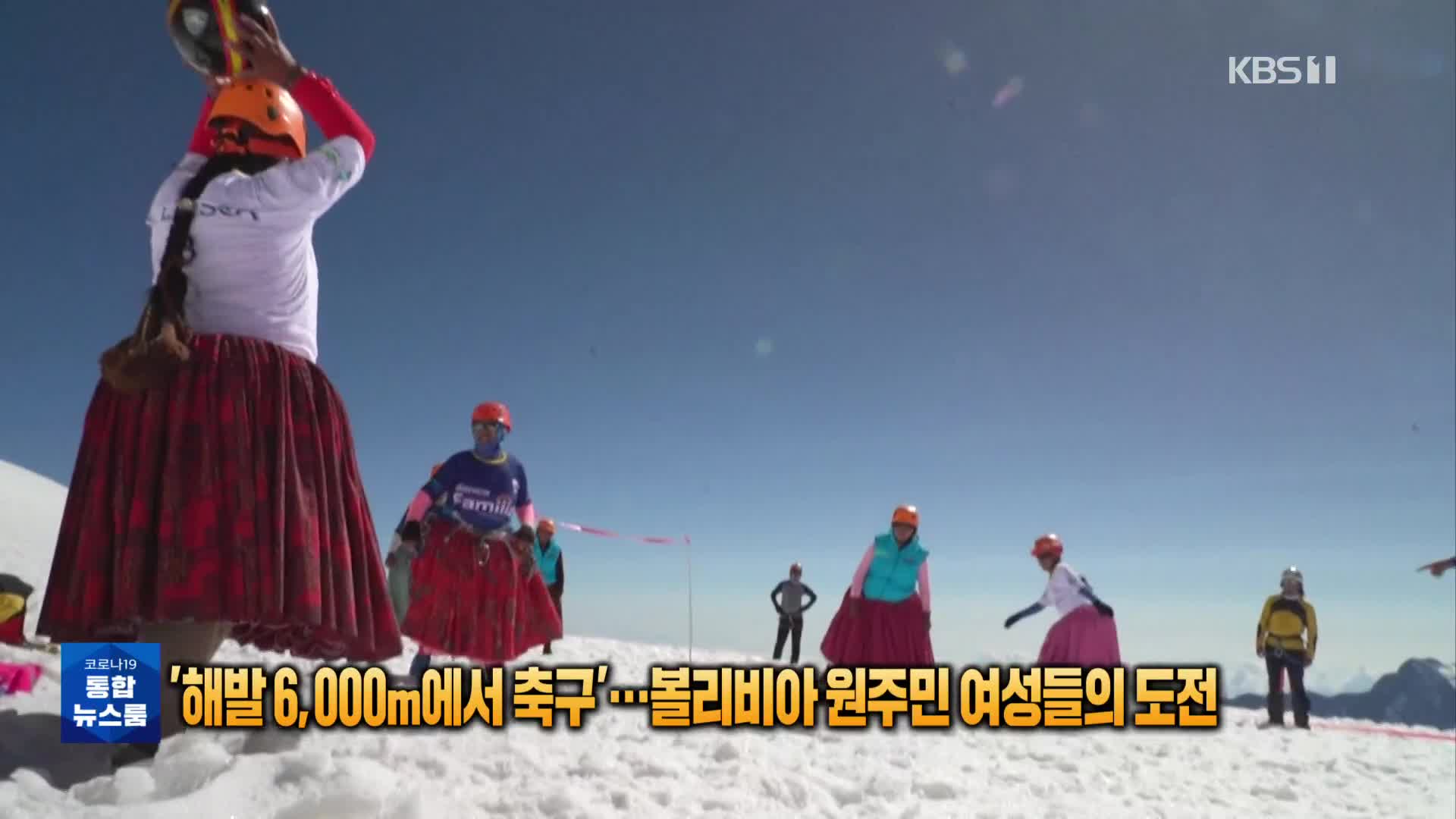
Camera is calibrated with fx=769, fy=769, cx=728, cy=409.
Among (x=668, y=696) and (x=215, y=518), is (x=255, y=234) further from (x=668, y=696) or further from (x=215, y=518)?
(x=668, y=696)

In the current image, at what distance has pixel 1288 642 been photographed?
35.3ft

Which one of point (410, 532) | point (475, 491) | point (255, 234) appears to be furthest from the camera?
point (475, 491)

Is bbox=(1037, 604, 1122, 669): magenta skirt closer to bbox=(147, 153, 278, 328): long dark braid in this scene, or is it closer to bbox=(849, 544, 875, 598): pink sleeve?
bbox=(849, 544, 875, 598): pink sleeve

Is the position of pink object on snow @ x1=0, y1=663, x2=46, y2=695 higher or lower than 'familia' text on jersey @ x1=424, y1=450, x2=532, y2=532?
lower

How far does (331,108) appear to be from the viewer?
2426mm

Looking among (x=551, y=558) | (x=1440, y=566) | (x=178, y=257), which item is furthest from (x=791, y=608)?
(x=178, y=257)

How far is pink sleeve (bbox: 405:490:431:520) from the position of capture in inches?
209

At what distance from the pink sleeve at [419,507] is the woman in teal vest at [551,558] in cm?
672

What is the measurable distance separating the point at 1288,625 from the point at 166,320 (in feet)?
43.5

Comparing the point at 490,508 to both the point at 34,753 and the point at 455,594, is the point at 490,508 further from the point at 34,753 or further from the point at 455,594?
the point at 34,753

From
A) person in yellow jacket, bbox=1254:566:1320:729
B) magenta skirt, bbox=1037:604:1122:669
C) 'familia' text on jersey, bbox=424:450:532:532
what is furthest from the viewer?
person in yellow jacket, bbox=1254:566:1320:729

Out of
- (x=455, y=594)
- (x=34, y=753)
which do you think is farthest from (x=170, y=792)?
(x=455, y=594)

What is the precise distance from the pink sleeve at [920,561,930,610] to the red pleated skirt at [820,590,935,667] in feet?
0.22

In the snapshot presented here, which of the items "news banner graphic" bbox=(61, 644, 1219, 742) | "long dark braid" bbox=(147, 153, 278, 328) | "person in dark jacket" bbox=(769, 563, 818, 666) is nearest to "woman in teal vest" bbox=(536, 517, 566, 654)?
"person in dark jacket" bbox=(769, 563, 818, 666)
